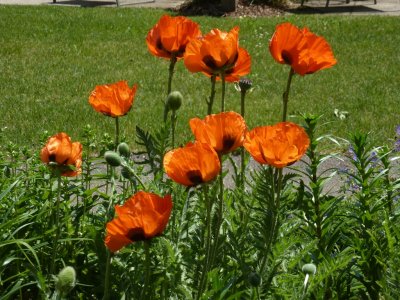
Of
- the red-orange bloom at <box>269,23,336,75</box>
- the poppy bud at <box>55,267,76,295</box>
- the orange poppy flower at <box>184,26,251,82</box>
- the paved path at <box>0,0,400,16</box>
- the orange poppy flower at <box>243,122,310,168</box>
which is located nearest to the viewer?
the poppy bud at <box>55,267,76,295</box>

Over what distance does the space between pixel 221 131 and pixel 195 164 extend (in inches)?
5.7

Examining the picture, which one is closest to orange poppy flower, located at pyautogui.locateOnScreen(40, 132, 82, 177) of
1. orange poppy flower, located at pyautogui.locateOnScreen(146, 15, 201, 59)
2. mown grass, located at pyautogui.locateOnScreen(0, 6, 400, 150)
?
orange poppy flower, located at pyautogui.locateOnScreen(146, 15, 201, 59)

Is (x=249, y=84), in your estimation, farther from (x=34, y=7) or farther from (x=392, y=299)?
(x=34, y=7)

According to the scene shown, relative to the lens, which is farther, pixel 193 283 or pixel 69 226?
pixel 69 226

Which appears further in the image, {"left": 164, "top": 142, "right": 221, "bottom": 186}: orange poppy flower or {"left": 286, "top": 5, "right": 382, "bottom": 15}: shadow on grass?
{"left": 286, "top": 5, "right": 382, "bottom": 15}: shadow on grass

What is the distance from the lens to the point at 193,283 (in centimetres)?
215

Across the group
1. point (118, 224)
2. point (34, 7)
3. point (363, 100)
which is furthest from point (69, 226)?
point (34, 7)

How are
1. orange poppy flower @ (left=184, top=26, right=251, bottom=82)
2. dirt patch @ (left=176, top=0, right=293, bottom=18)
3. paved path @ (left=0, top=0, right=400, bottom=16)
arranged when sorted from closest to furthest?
orange poppy flower @ (left=184, top=26, right=251, bottom=82) → dirt patch @ (left=176, top=0, right=293, bottom=18) → paved path @ (left=0, top=0, right=400, bottom=16)

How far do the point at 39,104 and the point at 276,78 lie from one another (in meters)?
2.62

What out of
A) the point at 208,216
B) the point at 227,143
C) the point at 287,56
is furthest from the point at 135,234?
the point at 287,56

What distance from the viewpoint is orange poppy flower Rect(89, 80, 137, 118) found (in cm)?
236

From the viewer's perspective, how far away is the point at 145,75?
862cm

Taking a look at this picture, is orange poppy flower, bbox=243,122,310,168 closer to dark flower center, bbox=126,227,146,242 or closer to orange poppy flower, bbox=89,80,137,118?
dark flower center, bbox=126,227,146,242

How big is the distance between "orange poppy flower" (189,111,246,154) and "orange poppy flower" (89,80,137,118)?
0.60 meters
